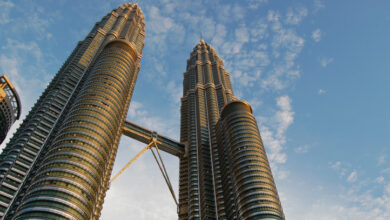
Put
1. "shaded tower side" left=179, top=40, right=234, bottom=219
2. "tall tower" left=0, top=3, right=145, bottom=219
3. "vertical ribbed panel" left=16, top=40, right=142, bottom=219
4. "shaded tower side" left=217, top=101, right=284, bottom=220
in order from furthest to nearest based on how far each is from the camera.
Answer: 1. "shaded tower side" left=179, top=40, right=234, bottom=219
2. "shaded tower side" left=217, top=101, right=284, bottom=220
3. "tall tower" left=0, top=3, right=145, bottom=219
4. "vertical ribbed panel" left=16, top=40, right=142, bottom=219

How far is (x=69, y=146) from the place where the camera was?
84312 millimetres

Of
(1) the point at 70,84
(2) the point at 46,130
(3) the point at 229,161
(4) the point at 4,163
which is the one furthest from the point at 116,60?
(3) the point at 229,161

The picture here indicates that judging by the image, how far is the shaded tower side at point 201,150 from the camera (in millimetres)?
120125

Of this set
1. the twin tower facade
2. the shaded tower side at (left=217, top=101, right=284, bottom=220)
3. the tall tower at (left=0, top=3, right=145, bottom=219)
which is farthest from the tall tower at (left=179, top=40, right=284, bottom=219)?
the tall tower at (left=0, top=3, right=145, bottom=219)

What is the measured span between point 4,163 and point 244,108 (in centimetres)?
9854

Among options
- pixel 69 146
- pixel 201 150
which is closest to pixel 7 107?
pixel 69 146

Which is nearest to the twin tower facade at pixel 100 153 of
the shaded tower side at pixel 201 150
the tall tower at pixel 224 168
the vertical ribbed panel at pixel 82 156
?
the vertical ribbed panel at pixel 82 156

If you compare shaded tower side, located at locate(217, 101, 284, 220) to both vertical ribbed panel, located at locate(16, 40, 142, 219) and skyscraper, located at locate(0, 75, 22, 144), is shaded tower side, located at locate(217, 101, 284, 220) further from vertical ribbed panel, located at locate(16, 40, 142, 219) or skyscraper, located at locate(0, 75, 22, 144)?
skyscraper, located at locate(0, 75, 22, 144)

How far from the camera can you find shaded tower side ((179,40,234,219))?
120 m

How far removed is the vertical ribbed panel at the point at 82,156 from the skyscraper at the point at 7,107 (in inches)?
904

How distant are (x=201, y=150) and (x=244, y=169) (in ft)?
132

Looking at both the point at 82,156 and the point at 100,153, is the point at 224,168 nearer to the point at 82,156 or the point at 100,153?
the point at 100,153

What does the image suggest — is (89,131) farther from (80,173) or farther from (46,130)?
(46,130)

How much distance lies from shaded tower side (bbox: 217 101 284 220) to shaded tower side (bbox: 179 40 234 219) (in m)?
5.91
